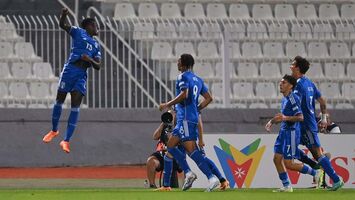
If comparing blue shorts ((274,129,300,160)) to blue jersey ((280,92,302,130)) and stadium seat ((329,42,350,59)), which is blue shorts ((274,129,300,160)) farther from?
stadium seat ((329,42,350,59))

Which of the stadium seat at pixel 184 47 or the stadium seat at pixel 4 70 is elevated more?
the stadium seat at pixel 184 47

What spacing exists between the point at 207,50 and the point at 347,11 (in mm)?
5072

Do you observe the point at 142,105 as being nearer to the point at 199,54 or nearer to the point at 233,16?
the point at 199,54

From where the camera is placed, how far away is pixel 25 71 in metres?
27.0

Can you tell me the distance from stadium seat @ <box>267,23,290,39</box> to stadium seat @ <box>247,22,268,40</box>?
0.16m

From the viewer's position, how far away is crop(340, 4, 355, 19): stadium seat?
30.8 m

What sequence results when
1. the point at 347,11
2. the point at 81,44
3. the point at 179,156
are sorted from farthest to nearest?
1. the point at 347,11
2. the point at 81,44
3. the point at 179,156

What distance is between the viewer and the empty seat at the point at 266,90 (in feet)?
89.7

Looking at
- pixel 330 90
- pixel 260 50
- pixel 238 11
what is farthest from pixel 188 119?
pixel 238 11

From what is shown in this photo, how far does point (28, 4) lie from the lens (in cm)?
2900

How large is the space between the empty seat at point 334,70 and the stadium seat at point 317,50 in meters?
0.35

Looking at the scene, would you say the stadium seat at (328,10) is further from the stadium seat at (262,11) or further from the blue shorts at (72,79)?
the blue shorts at (72,79)

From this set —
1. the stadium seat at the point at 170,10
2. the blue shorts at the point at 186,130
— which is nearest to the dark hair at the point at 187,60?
the blue shorts at the point at 186,130

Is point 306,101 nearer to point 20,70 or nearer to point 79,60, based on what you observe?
point 79,60
